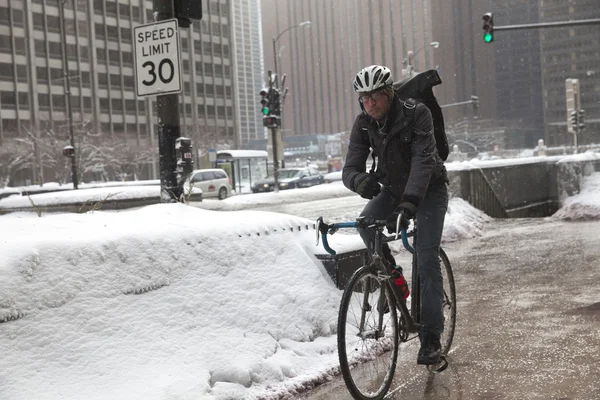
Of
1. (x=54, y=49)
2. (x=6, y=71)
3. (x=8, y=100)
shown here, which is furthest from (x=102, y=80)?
(x=8, y=100)

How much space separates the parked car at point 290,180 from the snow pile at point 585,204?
24707 mm

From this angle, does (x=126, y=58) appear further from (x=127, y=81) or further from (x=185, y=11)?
(x=185, y=11)

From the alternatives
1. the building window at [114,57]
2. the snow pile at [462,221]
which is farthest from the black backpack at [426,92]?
the building window at [114,57]

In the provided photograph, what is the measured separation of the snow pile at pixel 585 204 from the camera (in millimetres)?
14899

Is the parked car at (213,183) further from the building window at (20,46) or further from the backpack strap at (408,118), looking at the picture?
the building window at (20,46)

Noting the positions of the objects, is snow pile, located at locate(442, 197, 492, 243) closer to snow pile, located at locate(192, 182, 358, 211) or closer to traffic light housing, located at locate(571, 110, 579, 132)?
snow pile, located at locate(192, 182, 358, 211)

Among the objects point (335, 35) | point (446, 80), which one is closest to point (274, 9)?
point (335, 35)

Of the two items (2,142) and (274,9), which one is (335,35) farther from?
(2,142)

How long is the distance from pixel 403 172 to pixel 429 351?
1174 mm

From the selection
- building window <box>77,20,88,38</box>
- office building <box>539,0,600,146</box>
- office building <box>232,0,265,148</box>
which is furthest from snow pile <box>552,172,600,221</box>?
office building <box>232,0,265,148</box>

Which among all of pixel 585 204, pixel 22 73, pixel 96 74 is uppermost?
pixel 96 74

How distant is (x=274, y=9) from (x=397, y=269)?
380ft

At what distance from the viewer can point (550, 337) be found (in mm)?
5402

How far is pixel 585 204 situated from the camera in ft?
50.2
